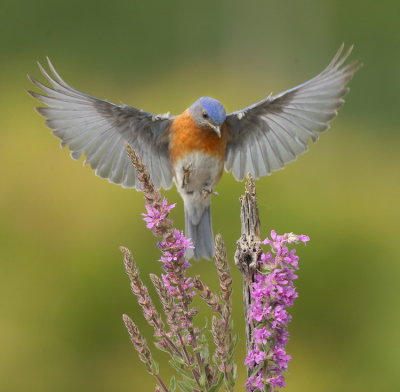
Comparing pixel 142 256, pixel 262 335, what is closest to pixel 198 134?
pixel 142 256

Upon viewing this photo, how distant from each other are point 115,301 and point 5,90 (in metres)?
2.81

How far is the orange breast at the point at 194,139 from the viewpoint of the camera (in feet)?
10.6

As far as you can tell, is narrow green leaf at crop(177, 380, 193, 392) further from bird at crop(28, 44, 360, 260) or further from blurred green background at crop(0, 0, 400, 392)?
blurred green background at crop(0, 0, 400, 392)

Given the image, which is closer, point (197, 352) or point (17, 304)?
point (197, 352)

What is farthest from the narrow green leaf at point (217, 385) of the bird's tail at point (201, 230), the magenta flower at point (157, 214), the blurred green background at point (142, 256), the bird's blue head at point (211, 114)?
the blurred green background at point (142, 256)

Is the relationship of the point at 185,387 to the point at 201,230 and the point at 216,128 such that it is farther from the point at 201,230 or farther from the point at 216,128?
the point at 201,230

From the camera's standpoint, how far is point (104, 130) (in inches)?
129

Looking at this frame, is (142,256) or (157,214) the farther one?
(142,256)

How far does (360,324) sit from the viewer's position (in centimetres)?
446

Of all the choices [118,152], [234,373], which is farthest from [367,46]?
[234,373]

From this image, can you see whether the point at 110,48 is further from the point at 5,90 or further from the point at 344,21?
the point at 5,90

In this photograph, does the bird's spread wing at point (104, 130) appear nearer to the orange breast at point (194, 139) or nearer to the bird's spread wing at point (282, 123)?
the orange breast at point (194, 139)

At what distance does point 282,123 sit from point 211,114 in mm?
344

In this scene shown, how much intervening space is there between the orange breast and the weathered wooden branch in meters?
1.18
